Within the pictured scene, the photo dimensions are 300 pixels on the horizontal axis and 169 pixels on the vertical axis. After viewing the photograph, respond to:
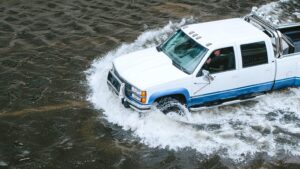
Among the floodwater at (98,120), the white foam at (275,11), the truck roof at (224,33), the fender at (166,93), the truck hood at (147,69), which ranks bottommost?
the floodwater at (98,120)

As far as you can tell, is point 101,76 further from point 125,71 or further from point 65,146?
point 65,146

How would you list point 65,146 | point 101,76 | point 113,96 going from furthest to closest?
point 101,76 → point 113,96 → point 65,146

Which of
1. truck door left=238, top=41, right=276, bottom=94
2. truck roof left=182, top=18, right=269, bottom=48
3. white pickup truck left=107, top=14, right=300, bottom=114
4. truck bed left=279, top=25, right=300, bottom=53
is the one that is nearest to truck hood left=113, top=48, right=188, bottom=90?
white pickup truck left=107, top=14, right=300, bottom=114

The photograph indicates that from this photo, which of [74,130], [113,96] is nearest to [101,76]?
[113,96]

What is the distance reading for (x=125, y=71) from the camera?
10.7 meters

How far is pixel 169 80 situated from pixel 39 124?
3376 millimetres

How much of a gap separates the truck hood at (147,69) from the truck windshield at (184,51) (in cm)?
16

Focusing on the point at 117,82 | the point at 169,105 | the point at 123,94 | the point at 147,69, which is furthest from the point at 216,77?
the point at 117,82

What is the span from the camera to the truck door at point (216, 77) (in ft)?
34.1

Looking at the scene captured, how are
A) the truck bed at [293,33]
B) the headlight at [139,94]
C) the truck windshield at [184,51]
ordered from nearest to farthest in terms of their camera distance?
the headlight at [139,94] → the truck windshield at [184,51] → the truck bed at [293,33]

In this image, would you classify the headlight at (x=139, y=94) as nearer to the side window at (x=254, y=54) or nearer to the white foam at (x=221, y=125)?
the white foam at (x=221, y=125)

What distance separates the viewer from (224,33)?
11.0 meters

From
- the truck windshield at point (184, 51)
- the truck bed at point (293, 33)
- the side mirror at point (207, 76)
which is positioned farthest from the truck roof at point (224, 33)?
the truck bed at point (293, 33)

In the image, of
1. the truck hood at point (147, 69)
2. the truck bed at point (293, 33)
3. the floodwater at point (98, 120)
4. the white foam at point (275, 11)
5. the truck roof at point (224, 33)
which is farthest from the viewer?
the white foam at point (275, 11)
